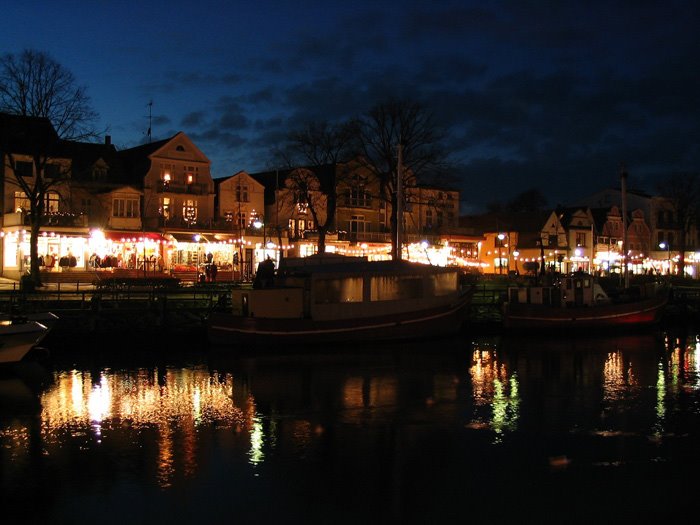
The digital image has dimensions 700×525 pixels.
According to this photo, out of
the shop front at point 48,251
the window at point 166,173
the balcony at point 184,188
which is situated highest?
the window at point 166,173

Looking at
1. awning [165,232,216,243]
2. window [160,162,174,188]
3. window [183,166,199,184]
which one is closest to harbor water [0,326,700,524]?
awning [165,232,216,243]

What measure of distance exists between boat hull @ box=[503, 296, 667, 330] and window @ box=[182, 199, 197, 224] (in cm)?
3461

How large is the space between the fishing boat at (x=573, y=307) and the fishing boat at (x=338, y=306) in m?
6.16

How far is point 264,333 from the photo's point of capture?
3019cm

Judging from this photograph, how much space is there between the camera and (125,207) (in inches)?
2395

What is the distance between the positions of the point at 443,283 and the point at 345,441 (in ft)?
59.5

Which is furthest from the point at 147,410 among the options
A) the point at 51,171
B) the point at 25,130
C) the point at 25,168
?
the point at 51,171

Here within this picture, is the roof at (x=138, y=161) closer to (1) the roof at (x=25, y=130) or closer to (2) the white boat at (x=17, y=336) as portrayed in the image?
(1) the roof at (x=25, y=130)

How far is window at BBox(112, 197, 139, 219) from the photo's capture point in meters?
60.4

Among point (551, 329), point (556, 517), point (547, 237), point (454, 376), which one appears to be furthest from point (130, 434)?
point (547, 237)

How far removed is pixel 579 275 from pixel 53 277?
33130mm

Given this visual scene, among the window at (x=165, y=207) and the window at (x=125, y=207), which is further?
the window at (x=165, y=207)

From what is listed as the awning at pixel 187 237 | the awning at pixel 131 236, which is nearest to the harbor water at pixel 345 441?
the awning at pixel 131 236

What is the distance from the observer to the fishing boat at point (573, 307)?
123 ft
